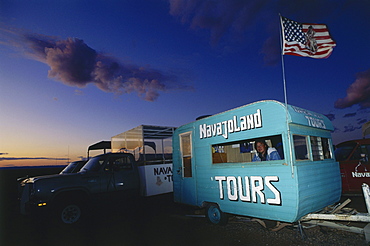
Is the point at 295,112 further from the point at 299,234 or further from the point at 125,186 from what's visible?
the point at 125,186

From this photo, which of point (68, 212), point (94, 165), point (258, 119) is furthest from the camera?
point (94, 165)

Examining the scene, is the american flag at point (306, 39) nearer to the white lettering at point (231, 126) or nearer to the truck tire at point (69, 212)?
the white lettering at point (231, 126)

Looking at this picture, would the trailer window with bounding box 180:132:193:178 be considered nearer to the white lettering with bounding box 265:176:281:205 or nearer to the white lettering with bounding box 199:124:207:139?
the white lettering with bounding box 199:124:207:139

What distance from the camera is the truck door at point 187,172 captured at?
22.7ft

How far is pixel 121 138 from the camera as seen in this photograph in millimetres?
15094

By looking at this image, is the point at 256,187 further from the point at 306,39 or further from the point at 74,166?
the point at 74,166

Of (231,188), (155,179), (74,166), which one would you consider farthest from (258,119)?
(74,166)

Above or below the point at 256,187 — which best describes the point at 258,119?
above

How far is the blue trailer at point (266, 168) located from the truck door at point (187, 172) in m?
0.03

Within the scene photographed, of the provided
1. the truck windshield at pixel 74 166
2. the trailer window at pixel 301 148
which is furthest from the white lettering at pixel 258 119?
the truck windshield at pixel 74 166

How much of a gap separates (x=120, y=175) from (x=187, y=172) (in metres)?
2.75

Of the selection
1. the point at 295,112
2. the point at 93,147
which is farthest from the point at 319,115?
the point at 93,147

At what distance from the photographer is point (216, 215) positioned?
623 centimetres

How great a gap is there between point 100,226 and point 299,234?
5648 mm
